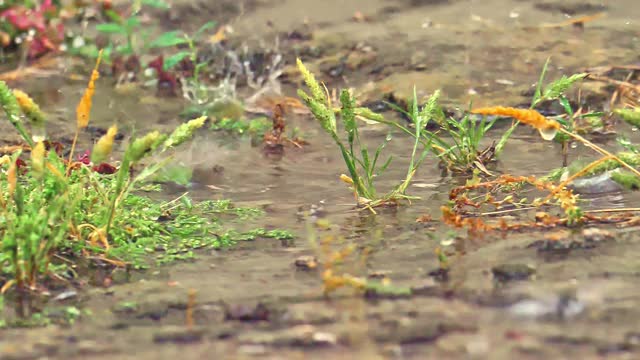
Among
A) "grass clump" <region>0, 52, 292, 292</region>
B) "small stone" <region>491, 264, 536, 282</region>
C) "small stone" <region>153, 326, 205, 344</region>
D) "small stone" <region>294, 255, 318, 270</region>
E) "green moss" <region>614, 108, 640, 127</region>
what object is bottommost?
"small stone" <region>153, 326, 205, 344</region>

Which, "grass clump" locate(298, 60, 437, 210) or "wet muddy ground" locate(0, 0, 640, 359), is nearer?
"wet muddy ground" locate(0, 0, 640, 359)

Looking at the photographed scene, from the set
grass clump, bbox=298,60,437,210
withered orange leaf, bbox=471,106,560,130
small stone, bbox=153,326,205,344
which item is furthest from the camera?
grass clump, bbox=298,60,437,210

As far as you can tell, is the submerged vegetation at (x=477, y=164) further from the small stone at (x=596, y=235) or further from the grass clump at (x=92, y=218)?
the grass clump at (x=92, y=218)

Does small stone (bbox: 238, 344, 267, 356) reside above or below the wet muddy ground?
below

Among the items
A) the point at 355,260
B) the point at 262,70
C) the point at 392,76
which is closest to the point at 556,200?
the point at 355,260

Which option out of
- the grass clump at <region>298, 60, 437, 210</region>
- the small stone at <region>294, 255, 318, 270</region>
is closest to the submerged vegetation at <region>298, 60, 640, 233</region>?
the grass clump at <region>298, 60, 437, 210</region>

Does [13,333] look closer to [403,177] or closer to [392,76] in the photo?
[403,177]

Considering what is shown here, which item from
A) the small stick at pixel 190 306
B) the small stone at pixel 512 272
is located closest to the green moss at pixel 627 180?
the small stone at pixel 512 272

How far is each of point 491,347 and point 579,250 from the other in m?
0.77

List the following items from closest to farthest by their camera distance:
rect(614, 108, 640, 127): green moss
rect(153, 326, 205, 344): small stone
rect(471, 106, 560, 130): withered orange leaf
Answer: rect(153, 326, 205, 344): small stone, rect(471, 106, 560, 130): withered orange leaf, rect(614, 108, 640, 127): green moss

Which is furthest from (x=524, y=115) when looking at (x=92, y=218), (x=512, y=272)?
(x=92, y=218)

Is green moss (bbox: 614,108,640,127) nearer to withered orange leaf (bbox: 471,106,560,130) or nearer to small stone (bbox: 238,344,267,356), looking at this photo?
withered orange leaf (bbox: 471,106,560,130)

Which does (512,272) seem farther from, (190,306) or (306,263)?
(190,306)

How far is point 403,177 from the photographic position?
422 cm
